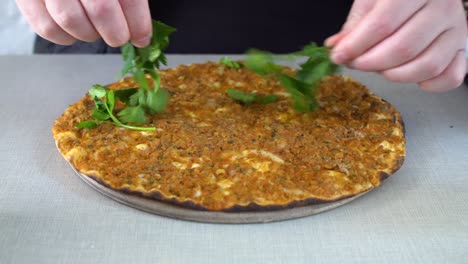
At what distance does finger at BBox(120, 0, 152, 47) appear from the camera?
1.32 meters

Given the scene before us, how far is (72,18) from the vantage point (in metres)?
1.31

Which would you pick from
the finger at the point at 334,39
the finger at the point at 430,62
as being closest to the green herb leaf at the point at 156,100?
the finger at the point at 334,39

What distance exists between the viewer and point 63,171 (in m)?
1.45

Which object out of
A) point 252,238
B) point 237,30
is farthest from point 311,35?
point 252,238

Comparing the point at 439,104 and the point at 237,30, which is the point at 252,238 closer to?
the point at 439,104

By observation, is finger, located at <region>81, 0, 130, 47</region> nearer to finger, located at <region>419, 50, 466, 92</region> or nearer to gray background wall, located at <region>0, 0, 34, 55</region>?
finger, located at <region>419, 50, 466, 92</region>

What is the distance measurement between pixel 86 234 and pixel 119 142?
0.27m

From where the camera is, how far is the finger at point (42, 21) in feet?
4.55

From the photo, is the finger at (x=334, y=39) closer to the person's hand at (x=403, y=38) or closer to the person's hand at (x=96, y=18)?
the person's hand at (x=403, y=38)

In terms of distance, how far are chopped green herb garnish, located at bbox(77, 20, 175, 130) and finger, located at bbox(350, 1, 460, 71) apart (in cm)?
46

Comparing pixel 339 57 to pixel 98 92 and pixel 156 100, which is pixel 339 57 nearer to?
pixel 156 100

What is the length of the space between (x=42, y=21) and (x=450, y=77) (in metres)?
0.96

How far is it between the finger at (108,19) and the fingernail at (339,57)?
455 mm

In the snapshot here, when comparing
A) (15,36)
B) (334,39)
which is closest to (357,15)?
(334,39)
